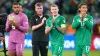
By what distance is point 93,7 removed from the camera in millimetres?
24172

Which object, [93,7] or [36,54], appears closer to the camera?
[36,54]

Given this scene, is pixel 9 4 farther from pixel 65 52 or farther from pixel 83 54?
pixel 83 54

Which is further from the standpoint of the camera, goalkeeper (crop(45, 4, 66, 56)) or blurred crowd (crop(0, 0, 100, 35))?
blurred crowd (crop(0, 0, 100, 35))

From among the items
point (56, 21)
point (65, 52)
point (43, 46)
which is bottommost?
point (65, 52)

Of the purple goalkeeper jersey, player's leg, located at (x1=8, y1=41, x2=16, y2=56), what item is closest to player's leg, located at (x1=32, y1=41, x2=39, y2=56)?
the purple goalkeeper jersey

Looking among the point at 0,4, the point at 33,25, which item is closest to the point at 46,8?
the point at 0,4

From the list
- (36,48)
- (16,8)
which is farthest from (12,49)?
(16,8)

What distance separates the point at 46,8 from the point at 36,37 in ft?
31.5

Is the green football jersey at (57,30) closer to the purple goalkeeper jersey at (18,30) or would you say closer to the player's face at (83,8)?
the player's face at (83,8)

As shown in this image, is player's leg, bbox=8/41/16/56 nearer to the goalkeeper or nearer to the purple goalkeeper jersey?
the purple goalkeeper jersey

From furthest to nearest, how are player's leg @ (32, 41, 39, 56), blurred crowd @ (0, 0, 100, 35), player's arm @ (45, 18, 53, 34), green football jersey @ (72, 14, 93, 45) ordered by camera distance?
blurred crowd @ (0, 0, 100, 35) → player's leg @ (32, 41, 39, 56) → green football jersey @ (72, 14, 93, 45) → player's arm @ (45, 18, 53, 34)

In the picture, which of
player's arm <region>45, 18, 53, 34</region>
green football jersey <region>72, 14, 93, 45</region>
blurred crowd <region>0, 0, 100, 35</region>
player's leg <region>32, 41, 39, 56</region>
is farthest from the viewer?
blurred crowd <region>0, 0, 100, 35</region>

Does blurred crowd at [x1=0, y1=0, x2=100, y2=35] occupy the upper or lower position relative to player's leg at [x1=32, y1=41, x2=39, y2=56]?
upper

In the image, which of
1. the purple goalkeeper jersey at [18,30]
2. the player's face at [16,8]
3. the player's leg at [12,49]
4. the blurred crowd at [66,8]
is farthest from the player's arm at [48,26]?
the blurred crowd at [66,8]
